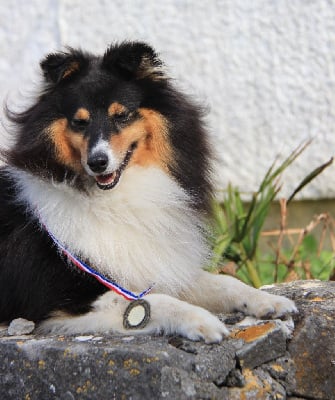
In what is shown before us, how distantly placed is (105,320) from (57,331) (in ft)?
0.73

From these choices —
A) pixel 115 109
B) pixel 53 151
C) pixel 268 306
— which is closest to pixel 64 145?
pixel 53 151

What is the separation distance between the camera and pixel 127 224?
3418 mm

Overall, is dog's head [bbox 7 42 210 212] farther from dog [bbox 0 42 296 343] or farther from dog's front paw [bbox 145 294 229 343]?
dog's front paw [bbox 145 294 229 343]

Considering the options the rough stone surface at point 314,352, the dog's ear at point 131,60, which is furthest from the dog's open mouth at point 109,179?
the rough stone surface at point 314,352

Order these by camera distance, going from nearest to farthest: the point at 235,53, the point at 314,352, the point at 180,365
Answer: the point at 180,365
the point at 314,352
the point at 235,53

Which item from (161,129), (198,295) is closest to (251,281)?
(198,295)

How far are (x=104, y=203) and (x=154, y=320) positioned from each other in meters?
0.60

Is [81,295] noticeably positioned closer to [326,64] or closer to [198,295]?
[198,295]

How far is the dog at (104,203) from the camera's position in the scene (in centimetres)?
327

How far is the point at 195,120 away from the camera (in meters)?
3.65

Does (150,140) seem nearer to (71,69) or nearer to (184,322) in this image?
(71,69)

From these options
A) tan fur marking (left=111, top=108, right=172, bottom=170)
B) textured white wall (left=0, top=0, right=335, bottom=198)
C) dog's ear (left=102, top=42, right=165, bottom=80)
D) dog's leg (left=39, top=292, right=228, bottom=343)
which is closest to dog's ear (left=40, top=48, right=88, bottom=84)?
dog's ear (left=102, top=42, right=165, bottom=80)

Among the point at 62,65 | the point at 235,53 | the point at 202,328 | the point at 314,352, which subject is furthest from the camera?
the point at 235,53

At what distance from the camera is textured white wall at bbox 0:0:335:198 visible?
6117 millimetres
